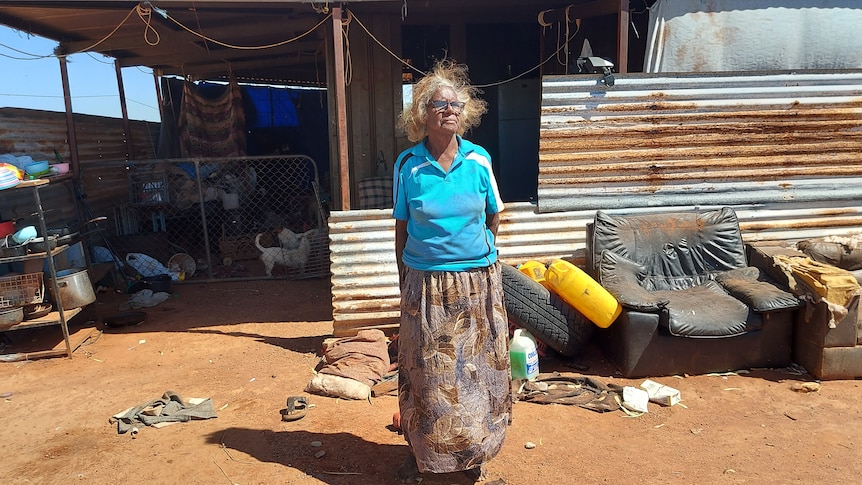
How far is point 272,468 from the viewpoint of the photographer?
11.6ft

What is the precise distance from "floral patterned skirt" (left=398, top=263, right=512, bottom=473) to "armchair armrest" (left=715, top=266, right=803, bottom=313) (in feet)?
8.49

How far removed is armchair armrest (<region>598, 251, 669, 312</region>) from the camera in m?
4.63

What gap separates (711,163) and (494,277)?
3.69 meters

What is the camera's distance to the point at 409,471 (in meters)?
3.32

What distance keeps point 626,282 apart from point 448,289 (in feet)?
8.13

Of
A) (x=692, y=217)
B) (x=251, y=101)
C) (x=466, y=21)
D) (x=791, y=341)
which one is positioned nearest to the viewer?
(x=791, y=341)

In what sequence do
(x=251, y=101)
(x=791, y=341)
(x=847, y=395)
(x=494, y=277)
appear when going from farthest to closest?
(x=251, y=101) → (x=791, y=341) → (x=847, y=395) → (x=494, y=277)

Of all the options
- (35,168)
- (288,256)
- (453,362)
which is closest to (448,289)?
(453,362)

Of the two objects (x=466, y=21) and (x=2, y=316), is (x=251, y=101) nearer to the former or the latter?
(x=466, y=21)

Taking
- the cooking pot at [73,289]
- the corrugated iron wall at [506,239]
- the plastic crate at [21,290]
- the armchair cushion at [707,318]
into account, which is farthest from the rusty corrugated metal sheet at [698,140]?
the plastic crate at [21,290]

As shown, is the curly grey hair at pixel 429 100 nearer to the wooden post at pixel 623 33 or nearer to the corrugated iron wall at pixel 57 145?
the wooden post at pixel 623 33

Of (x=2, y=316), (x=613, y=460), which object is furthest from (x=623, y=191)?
(x=2, y=316)

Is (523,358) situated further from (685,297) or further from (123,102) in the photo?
(123,102)

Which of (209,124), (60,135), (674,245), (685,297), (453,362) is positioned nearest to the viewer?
(453,362)
